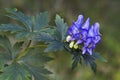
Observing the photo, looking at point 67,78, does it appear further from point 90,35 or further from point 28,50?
point 90,35

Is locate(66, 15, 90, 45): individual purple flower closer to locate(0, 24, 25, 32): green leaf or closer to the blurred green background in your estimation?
locate(0, 24, 25, 32): green leaf

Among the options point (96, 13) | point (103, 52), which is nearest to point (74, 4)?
point (96, 13)

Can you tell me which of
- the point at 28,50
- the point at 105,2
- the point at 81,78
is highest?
the point at 105,2

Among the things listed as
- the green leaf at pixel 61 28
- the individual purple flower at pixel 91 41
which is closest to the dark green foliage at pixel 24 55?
the green leaf at pixel 61 28

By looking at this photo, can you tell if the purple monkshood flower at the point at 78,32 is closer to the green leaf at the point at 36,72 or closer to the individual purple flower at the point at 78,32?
the individual purple flower at the point at 78,32

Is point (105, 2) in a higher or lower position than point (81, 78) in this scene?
higher

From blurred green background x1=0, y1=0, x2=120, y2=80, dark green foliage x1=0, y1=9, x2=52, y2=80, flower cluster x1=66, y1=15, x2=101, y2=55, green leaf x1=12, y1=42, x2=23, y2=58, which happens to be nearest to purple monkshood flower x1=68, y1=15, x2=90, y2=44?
flower cluster x1=66, y1=15, x2=101, y2=55

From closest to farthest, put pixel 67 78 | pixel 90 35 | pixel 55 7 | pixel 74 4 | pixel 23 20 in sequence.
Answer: pixel 90 35
pixel 23 20
pixel 67 78
pixel 55 7
pixel 74 4
